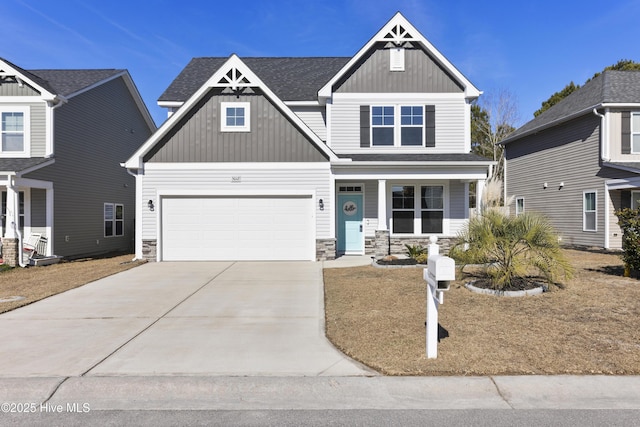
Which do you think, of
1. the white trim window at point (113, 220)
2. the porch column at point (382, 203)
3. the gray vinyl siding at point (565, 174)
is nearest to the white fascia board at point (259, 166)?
the porch column at point (382, 203)

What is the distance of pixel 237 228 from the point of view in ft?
45.5

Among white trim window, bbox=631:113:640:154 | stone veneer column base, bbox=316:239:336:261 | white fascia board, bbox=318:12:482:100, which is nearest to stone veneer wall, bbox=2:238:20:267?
stone veneer column base, bbox=316:239:336:261

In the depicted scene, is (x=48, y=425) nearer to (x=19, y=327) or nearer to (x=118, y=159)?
(x=19, y=327)

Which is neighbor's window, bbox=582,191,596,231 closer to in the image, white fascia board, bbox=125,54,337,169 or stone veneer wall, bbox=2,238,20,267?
white fascia board, bbox=125,54,337,169

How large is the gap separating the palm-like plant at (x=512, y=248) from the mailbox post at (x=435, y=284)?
139 inches

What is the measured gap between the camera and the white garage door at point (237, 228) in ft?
45.4

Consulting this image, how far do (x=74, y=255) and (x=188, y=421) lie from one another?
1492 cm

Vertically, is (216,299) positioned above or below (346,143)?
below

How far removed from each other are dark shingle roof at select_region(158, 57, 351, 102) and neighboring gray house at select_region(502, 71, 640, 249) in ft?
33.9

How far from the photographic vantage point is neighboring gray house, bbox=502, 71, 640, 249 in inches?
612

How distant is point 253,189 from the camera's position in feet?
45.4

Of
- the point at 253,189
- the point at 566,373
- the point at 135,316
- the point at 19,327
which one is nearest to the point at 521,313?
the point at 566,373

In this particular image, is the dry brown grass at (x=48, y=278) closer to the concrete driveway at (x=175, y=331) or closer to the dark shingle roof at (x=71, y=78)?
the concrete driveway at (x=175, y=331)

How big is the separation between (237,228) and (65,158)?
24.5ft
